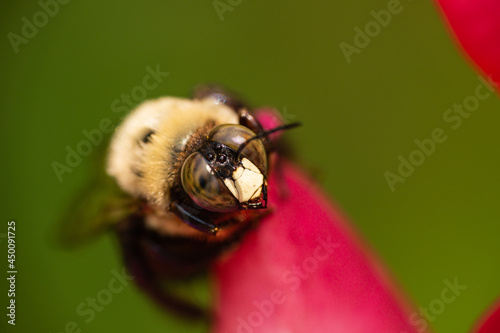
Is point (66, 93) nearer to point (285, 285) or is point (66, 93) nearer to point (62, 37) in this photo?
point (62, 37)

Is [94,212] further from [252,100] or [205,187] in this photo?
[252,100]

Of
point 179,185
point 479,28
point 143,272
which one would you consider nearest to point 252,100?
point 143,272

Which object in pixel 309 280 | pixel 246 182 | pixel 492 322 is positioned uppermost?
pixel 246 182

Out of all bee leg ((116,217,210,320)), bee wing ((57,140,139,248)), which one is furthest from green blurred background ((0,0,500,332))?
bee wing ((57,140,139,248))

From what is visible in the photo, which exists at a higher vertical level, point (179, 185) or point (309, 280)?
point (179, 185)

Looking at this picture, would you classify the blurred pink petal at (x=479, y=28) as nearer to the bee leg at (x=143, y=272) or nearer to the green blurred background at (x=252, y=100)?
the bee leg at (x=143, y=272)

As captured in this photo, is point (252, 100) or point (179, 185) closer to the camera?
point (179, 185)
